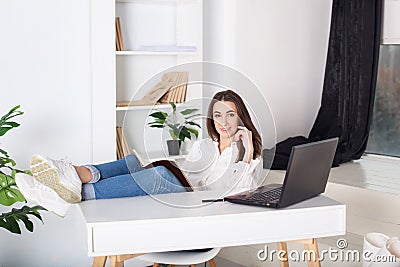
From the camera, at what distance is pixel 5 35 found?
10.4 ft

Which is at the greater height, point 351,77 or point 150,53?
point 150,53

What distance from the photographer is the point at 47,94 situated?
334cm

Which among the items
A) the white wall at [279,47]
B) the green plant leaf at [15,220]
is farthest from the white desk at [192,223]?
the white wall at [279,47]

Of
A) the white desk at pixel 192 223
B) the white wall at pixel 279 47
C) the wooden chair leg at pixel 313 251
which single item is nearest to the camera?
the white desk at pixel 192 223

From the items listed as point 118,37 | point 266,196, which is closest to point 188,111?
point 266,196

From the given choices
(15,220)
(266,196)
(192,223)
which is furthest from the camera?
(15,220)

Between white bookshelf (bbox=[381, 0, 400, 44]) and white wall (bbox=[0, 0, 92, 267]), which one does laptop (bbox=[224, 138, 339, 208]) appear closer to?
white wall (bbox=[0, 0, 92, 267])

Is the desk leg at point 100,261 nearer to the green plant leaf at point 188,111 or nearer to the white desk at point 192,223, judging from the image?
the white desk at point 192,223

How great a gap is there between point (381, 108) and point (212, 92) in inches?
89.2

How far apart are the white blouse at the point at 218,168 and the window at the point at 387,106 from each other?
7.21 feet

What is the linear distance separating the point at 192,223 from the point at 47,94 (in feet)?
4.60

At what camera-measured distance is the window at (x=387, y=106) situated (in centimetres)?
445

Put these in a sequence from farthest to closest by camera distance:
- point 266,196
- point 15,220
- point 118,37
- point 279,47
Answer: point 279,47
point 118,37
point 15,220
point 266,196

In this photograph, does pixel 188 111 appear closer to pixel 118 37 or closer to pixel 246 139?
pixel 246 139
